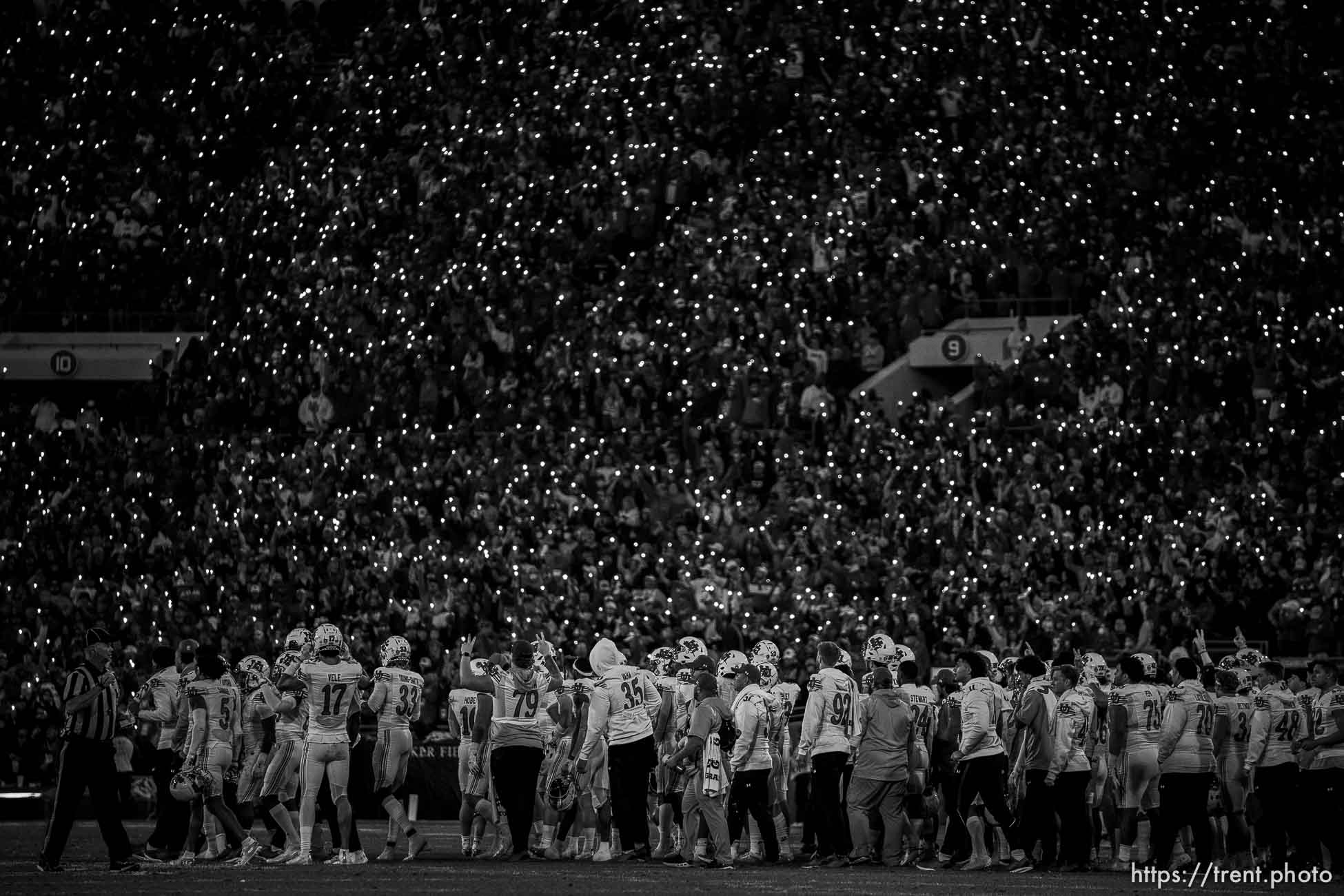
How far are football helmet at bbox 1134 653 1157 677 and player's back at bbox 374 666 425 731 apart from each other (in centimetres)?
589

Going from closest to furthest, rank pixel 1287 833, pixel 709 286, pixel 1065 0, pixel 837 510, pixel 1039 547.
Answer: pixel 1287 833 < pixel 1039 547 < pixel 837 510 < pixel 709 286 < pixel 1065 0

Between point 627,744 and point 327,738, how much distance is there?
8.16 ft

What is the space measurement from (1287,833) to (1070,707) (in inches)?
94.5

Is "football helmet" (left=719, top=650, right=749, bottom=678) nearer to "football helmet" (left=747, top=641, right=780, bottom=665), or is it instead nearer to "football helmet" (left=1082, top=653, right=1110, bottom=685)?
"football helmet" (left=747, top=641, right=780, bottom=665)

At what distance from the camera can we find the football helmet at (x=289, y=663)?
18156 millimetres

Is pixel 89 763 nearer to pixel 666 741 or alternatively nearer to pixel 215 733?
pixel 215 733

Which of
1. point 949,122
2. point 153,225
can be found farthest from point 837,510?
point 153,225

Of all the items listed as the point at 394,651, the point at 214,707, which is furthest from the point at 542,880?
the point at 214,707

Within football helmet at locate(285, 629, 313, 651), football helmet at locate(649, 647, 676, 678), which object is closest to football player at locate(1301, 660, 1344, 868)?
football helmet at locate(649, 647, 676, 678)

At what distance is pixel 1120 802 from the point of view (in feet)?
59.3

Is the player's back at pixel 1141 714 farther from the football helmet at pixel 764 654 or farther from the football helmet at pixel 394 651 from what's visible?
the football helmet at pixel 394 651

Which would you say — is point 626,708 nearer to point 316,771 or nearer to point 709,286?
point 316,771

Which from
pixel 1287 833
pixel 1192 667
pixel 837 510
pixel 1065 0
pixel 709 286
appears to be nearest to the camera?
pixel 1192 667

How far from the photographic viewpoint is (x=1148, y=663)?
17.9 meters
